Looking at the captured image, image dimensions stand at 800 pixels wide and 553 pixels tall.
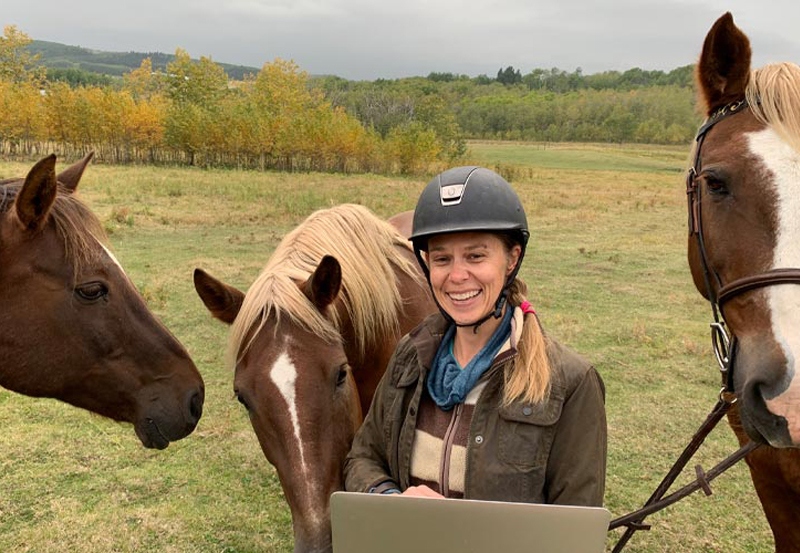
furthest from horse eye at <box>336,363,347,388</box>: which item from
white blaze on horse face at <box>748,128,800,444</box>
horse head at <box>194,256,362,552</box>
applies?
white blaze on horse face at <box>748,128,800,444</box>

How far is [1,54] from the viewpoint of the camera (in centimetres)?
5356

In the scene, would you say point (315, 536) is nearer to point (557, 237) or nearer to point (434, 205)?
point (434, 205)

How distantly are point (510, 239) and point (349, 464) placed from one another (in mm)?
931

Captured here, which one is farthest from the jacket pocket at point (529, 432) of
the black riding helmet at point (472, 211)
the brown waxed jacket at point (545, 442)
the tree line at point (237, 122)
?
the tree line at point (237, 122)

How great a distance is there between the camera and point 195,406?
2777mm

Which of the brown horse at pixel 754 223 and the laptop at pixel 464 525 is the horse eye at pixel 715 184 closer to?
the brown horse at pixel 754 223

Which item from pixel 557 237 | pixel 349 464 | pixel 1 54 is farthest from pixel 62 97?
pixel 349 464

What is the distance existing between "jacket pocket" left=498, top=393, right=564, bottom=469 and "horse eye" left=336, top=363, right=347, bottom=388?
3.74ft

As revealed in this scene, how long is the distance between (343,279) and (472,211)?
59.1 inches

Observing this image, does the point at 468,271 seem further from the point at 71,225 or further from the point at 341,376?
the point at 71,225

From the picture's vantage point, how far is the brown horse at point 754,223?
1505 millimetres

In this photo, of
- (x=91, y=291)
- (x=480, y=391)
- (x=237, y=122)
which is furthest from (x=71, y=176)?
(x=237, y=122)

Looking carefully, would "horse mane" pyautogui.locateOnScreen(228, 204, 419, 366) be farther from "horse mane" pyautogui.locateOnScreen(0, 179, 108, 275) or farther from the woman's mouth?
the woman's mouth

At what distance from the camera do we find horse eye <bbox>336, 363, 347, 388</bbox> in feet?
8.02
